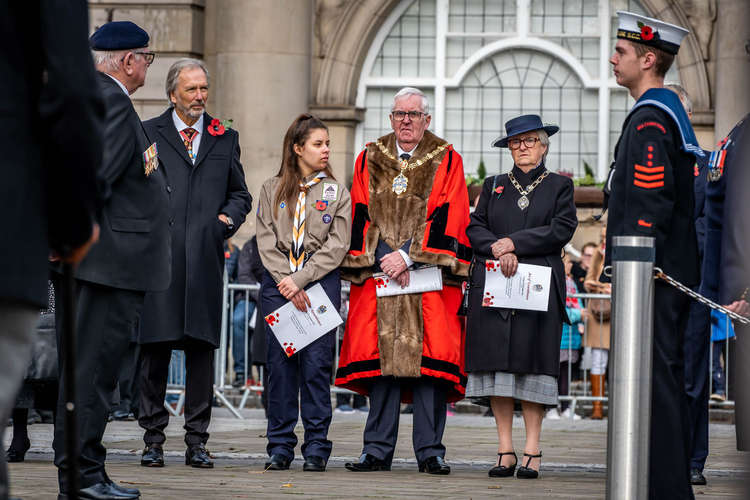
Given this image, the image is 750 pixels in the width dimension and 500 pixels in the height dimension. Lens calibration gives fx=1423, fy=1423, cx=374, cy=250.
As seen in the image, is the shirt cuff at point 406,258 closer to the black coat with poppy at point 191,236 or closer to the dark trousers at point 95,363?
the black coat with poppy at point 191,236

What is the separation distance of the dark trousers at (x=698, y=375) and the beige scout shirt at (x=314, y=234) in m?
1.98

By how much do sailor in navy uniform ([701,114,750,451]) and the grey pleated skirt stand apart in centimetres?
108

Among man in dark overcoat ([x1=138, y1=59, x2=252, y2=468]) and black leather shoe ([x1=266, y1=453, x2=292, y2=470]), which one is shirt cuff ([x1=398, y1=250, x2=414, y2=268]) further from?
black leather shoe ([x1=266, y1=453, x2=292, y2=470])

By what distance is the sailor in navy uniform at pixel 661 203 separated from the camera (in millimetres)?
5641

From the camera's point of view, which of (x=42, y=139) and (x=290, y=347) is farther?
(x=290, y=347)

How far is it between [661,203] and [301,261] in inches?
107

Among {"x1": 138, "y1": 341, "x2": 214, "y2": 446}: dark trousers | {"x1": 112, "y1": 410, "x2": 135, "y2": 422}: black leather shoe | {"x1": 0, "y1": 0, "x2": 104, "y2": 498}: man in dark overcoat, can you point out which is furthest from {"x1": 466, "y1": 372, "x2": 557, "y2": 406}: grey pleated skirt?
{"x1": 0, "y1": 0, "x2": 104, "y2": 498}: man in dark overcoat

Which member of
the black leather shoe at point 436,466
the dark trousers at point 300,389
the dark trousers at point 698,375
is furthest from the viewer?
the dark trousers at point 300,389

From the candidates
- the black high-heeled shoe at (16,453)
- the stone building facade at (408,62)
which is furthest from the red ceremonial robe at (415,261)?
the stone building facade at (408,62)

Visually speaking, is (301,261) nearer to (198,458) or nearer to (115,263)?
(198,458)

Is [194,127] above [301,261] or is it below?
above

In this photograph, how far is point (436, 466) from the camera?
7684 mm

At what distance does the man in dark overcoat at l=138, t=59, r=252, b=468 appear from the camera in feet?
25.8

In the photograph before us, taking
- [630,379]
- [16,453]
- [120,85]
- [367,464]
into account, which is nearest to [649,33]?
[630,379]
